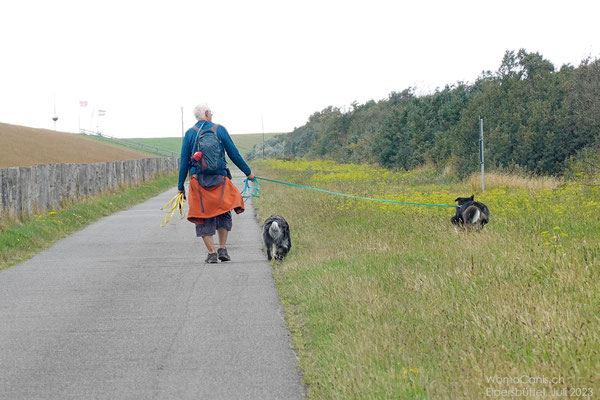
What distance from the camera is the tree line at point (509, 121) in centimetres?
2348

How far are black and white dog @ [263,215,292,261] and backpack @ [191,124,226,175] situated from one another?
1055mm

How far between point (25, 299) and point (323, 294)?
3221 millimetres

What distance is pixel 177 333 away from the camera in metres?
6.17

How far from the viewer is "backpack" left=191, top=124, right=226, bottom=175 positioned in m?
9.84

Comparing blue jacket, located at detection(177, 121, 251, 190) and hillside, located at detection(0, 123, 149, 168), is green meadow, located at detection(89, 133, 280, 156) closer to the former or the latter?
hillside, located at detection(0, 123, 149, 168)

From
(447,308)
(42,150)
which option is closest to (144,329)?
(447,308)

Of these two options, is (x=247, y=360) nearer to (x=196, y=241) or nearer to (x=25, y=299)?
(x=25, y=299)

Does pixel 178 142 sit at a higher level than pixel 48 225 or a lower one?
higher

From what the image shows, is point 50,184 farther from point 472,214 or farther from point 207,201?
point 472,214

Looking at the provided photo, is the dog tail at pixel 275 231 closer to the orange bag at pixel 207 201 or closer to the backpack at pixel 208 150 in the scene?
the orange bag at pixel 207 201

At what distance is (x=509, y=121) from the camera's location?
25812mm

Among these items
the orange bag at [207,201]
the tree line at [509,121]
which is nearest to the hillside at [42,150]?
the tree line at [509,121]

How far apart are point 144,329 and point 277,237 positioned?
394 centimetres

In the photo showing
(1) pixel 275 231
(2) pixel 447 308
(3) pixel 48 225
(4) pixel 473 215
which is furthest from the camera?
(3) pixel 48 225
